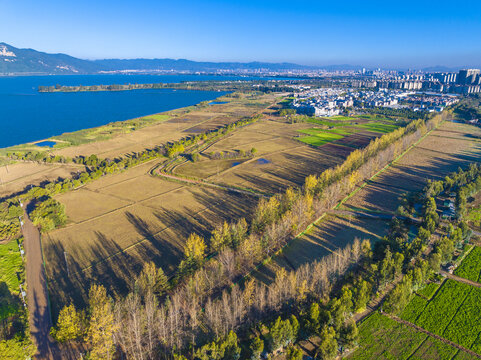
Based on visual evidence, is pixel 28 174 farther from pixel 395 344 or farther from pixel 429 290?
pixel 429 290

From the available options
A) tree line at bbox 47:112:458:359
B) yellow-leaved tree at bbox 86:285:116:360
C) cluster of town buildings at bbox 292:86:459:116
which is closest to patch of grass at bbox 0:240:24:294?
yellow-leaved tree at bbox 86:285:116:360

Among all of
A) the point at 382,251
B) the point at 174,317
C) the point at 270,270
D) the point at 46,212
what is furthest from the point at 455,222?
the point at 46,212

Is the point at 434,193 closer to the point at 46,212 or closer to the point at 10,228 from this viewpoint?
the point at 46,212

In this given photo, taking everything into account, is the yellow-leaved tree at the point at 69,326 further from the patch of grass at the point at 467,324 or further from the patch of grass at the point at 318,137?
the patch of grass at the point at 318,137

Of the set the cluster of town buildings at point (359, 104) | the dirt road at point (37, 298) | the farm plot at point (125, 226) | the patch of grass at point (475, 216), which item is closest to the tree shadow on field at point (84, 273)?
the farm plot at point (125, 226)

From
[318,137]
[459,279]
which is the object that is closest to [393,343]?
[459,279]

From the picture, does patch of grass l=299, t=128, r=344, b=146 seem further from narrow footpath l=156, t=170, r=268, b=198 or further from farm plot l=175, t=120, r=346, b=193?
narrow footpath l=156, t=170, r=268, b=198
